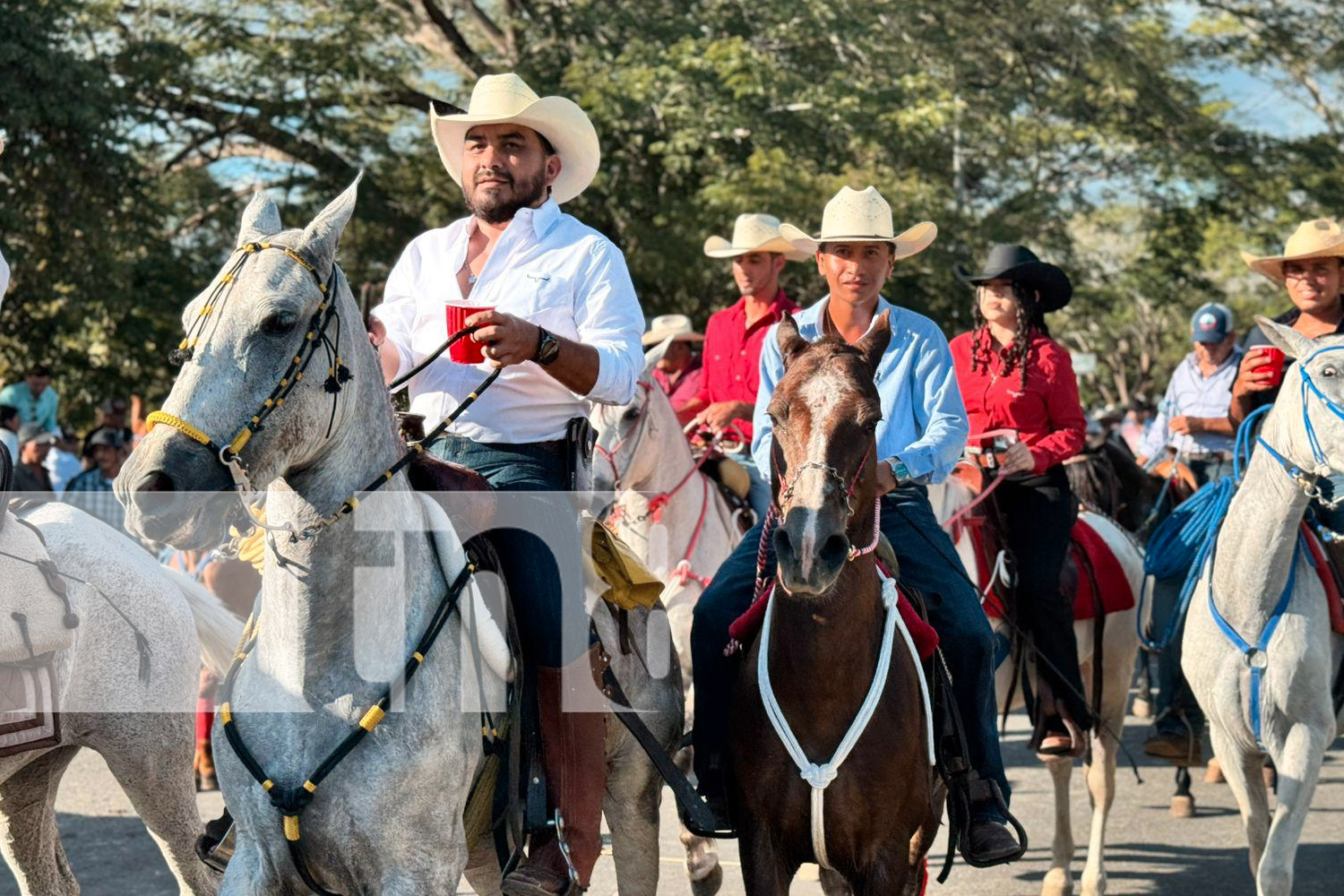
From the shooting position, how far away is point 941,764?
512 cm

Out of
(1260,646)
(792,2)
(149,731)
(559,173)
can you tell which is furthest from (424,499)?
(792,2)

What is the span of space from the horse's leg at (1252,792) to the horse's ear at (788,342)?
3.18 meters

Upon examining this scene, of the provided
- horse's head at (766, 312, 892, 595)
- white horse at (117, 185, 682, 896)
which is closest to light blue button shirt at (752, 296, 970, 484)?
horse's head at (766, 312, 892, 595)

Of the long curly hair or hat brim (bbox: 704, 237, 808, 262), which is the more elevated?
hat brim (bbox: 704, 237, 808, 262)

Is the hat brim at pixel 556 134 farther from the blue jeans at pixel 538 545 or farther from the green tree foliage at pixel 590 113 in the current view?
the green tree foliage at pixel 590 113

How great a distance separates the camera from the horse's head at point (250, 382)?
3.32m

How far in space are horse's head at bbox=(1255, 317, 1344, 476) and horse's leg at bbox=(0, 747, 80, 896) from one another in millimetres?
4914

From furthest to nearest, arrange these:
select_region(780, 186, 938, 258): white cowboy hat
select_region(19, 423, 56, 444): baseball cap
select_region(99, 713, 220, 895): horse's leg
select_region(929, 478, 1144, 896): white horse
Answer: select_region(19, 423, 56, 444): baseball cap, select_region(929, 478, 1144, 896): white horse, select_region(780, 186, 938, 258): white cowboy hat, select_region(99, 713, 220, 895): horse's leg

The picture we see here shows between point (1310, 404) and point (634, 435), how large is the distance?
354cm

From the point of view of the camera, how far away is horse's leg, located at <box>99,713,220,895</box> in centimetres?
545

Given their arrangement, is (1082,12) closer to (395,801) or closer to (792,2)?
(792,2)

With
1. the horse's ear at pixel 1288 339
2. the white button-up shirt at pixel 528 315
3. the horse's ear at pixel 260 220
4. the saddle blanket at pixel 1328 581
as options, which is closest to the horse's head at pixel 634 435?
the horse's ear at pixel 1288 339

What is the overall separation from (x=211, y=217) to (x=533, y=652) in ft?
61.0

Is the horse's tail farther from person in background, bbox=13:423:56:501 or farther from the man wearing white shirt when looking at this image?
person in background, bbox=13:423:56:501
